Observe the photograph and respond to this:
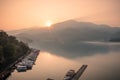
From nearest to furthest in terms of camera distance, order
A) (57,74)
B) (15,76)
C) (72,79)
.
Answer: (72,79) → (15,76) → (57,74)

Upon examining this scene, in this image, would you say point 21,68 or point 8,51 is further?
point 8,51

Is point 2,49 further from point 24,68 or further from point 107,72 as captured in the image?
point 107,72

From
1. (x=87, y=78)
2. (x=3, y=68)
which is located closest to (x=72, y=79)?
(x=87, y=78)

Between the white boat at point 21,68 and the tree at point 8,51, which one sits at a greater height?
the tree at point 8,51

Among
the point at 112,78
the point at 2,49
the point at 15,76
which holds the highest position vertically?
the point at 2,49

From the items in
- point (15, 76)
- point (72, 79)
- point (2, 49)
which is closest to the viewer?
point (72, 79)

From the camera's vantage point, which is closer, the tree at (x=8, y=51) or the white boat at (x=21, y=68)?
the white boat at (x=21, y=68)

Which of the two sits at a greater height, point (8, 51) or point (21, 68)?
point (8, 51)

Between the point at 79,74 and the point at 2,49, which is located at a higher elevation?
the point at 2,49

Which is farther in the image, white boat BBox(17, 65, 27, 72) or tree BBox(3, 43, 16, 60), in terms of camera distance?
tree BBox(3, 43, 16, 60)

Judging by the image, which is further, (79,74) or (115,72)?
(115,72)

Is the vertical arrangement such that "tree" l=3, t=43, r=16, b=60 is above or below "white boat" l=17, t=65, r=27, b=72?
above
